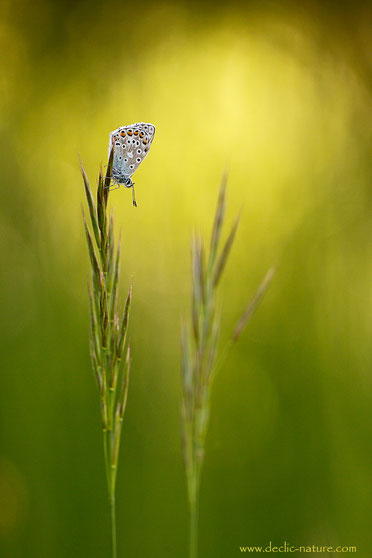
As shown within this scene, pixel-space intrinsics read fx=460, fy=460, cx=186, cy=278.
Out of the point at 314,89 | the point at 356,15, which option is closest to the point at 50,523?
the point at 314,89

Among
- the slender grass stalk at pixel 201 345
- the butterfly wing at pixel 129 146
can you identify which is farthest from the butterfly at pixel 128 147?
the slender grass stalk at pixel 201 345

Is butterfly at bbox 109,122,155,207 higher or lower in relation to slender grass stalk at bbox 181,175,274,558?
higher

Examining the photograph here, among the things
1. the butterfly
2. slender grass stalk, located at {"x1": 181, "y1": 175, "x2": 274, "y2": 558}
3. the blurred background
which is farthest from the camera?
the blurred background

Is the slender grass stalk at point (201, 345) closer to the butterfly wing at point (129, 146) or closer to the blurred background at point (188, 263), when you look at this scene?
Result: the butterfly wing at point (129, 146)

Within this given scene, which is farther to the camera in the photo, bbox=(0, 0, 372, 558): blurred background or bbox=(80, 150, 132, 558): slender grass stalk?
bbox=(0, 0, 372, 558): blurred background

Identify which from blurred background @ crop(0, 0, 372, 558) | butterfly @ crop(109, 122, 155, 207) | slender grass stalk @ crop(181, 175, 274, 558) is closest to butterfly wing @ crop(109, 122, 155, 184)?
butterfly @ crop(109, 122, 155, 207)

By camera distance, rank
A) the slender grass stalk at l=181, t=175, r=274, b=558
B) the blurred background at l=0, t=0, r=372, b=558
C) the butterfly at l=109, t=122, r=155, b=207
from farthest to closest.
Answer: the blurred background at l=0, t=0, r=372, b=558 → the butterfly at l=109, t=122, r=155, b=207 → the slender grass stalk at l=181, t=175, r=274, b=558

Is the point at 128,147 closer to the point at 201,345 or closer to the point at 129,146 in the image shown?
the point at 129,146

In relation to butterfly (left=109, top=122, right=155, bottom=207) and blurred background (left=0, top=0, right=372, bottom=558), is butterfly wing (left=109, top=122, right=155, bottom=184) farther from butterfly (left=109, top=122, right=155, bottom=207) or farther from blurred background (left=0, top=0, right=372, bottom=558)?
blurred background (left=0, top=0, right=372, bottom=558)

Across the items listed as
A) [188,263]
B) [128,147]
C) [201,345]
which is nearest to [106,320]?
[201,345]
